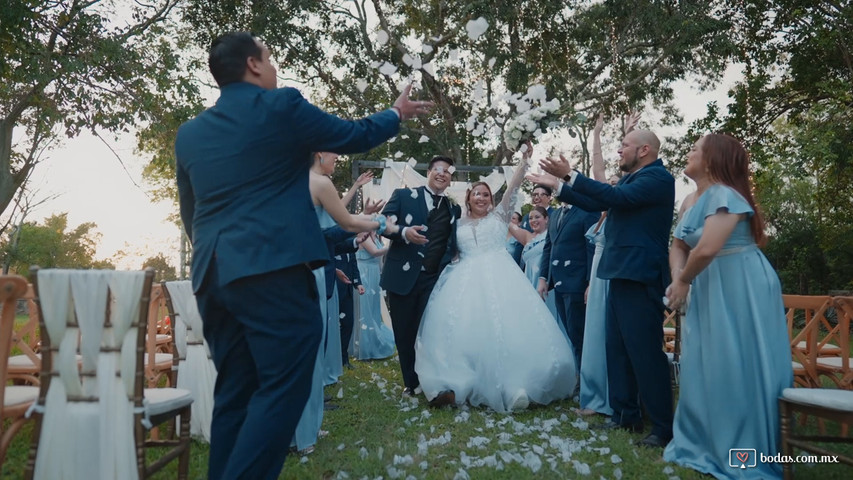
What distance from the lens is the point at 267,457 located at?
2.51 meters

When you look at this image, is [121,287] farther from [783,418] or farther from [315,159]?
[783,418]

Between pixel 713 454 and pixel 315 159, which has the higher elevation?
pixel 315 159

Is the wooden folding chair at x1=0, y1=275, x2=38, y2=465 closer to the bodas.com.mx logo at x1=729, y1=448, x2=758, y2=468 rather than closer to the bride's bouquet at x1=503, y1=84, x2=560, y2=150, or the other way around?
the bodas.com.mx logo at x1=729, y1=448, x2=758, y2=468

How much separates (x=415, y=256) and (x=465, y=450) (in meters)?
2.24

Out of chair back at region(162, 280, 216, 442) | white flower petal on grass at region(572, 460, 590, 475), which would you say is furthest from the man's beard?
chair back at region(162, 280, 216, 442)

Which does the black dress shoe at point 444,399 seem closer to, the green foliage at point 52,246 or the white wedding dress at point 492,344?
the white wedding dress at point 492,344

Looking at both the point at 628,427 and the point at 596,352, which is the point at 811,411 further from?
the point at 596,352

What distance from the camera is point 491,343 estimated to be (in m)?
5.46

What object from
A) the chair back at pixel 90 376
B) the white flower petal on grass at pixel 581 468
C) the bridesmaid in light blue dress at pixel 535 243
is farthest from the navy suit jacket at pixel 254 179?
the bridesmaid in light blue dress at pixel 535 243

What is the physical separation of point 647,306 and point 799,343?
1981mm

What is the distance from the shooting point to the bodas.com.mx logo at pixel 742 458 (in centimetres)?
344

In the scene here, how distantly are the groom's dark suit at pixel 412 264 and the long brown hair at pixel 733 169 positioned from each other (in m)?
2.86

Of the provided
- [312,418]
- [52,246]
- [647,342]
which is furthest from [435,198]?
[52,246]

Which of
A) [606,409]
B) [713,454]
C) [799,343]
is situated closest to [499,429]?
[606,409]
